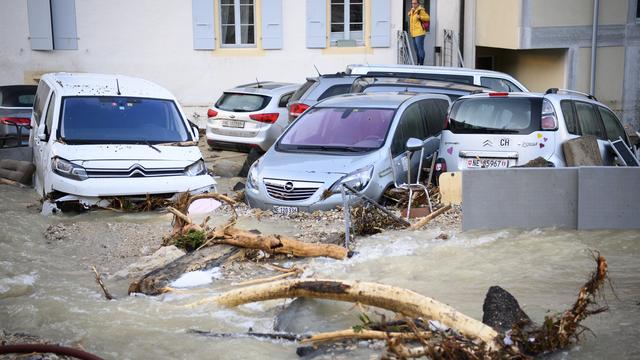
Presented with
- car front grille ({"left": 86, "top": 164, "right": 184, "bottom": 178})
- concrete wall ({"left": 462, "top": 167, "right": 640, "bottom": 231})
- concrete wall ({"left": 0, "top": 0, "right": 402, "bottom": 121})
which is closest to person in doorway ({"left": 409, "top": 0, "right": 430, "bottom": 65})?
concrete wall ({"left": 0, "top": 0, "right": 402, "bottom": 121})

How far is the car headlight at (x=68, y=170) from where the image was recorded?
11.6m

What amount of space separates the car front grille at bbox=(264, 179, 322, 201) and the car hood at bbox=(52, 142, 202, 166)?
1454 mm

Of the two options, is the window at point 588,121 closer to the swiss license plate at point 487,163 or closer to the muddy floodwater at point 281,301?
the swiss license plate at point 487,163

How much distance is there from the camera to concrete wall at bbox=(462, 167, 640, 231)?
9711 millimetres

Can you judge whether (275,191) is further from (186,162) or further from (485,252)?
(485,252)

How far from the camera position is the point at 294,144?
40.3 feet

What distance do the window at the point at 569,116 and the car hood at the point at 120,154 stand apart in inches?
199

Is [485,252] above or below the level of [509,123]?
below

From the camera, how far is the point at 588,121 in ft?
41.0

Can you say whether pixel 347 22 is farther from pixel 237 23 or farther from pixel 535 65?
pixel 535 65

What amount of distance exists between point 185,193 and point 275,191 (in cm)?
117

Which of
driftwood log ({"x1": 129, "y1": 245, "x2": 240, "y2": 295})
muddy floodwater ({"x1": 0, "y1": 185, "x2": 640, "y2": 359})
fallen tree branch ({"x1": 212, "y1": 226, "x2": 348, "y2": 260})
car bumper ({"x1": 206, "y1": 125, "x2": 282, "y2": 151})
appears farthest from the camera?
car bumper ({"x1": 206, "y1": 125, "x2": 282, "y2": 151})

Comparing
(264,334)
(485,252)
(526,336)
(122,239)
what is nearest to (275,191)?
(122,239)

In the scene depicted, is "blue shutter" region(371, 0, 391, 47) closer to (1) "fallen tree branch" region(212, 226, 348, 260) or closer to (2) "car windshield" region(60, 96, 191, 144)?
(2) "car windshield" region(60, 96, 191, 144)
